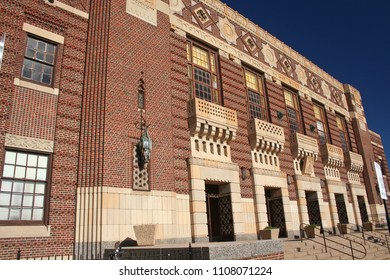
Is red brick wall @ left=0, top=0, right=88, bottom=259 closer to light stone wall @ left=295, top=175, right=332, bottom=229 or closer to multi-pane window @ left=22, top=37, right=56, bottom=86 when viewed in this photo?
multi-pane window @ left=22, top=37, right=56, bottom=86

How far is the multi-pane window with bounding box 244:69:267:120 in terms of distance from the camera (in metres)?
22.4

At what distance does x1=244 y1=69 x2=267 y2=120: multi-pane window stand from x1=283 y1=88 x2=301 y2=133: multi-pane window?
9.85 feet

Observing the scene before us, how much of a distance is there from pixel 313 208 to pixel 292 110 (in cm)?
759

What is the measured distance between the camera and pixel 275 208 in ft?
70.3

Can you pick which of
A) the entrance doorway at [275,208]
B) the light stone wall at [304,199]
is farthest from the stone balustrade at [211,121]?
the light stone wall at [304,199]

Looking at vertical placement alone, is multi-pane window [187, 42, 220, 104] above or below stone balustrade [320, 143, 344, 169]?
above

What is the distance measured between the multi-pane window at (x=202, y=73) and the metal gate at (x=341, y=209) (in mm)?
14996

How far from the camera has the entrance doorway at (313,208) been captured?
24467 mm

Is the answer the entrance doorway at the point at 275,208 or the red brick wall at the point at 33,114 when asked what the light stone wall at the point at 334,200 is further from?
the red brick wall at the point at 33,114

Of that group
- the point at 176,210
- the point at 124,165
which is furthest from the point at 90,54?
the point at 176,210

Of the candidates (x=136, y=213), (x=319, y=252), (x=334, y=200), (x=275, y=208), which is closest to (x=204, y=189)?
(x=136, y=213)

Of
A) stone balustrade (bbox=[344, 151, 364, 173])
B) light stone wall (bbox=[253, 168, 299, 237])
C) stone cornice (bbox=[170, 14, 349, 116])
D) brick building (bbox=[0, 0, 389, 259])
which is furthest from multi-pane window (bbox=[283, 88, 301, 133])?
stone balustrade (bbox=[344, 151, 364, 173])

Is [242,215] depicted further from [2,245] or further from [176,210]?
[2,245]
